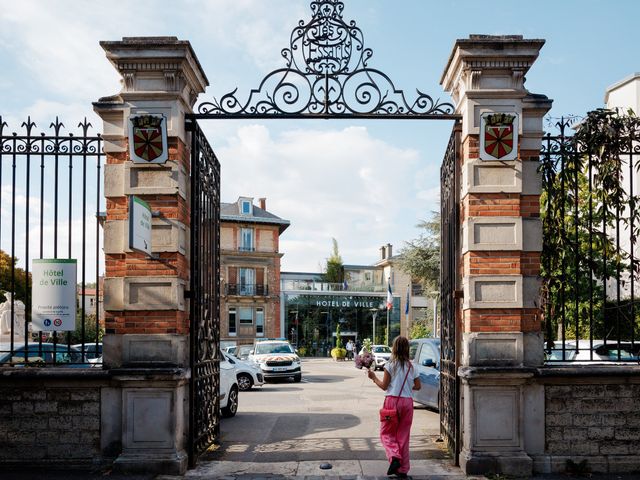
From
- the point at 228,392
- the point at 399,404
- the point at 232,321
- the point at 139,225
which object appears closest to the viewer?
the point at 139,225

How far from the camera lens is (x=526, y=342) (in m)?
8.10

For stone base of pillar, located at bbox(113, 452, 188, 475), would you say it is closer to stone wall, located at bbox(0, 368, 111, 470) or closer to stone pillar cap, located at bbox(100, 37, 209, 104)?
stone wall, located at bbox(0, 368, 111, 470)

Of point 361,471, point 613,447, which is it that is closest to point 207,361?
point 361,471

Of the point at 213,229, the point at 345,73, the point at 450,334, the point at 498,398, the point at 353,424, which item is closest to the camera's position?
the point at 498,398

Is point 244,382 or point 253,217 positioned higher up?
point 253,217

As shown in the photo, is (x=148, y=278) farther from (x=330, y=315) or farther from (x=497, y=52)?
(x=330, y=315)

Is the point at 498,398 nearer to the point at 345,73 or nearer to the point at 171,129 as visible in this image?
the point at 345,73

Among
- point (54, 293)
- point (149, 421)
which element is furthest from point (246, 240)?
point (149, 421)

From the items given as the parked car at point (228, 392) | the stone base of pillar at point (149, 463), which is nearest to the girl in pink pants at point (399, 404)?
the stone base of pillar at point (149, 463)

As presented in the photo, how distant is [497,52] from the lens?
26.9ft

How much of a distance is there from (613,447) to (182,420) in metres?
5.27

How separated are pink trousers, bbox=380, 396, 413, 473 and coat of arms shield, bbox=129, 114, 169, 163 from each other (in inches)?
160

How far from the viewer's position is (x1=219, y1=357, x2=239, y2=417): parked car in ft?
44.7

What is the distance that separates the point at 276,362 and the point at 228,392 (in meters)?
11.6
